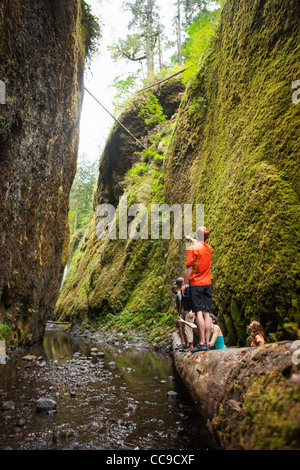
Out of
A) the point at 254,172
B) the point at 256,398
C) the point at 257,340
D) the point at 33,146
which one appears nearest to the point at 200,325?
the point at 257,340

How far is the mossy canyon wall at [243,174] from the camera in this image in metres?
4.41

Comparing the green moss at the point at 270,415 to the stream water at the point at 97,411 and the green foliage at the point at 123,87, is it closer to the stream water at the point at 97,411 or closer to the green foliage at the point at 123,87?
the stream water at the point at 97,411

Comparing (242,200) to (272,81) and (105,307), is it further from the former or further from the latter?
(105,307)

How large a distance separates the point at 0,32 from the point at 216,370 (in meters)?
6.34

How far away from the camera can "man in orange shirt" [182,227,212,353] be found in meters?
4.47

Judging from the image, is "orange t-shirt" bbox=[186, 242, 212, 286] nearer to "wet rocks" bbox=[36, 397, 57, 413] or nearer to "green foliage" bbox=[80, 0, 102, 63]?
"wet rocks" bbox=[36, 397, 57, 413]

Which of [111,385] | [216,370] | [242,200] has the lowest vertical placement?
[111,385]

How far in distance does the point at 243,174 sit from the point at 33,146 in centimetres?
524

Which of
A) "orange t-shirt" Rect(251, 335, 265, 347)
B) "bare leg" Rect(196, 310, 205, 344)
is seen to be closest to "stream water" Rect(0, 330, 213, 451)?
"bare leg" Rect(196, 310, 205, 344)

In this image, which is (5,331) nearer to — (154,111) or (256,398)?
(256,398)

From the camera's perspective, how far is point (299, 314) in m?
3.77

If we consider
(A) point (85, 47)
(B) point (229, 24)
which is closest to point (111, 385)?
(B) point (229, 24)

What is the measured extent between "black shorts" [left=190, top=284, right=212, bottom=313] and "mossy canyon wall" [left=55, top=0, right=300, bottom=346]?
84 centimetres

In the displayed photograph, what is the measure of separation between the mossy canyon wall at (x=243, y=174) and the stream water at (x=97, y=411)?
1.89m
